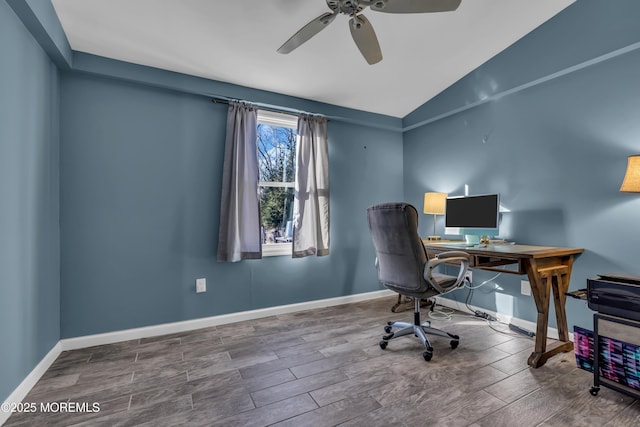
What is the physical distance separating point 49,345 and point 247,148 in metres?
2.12

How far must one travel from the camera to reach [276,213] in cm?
324

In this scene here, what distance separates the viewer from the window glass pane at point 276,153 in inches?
125

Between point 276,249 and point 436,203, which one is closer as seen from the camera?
point 276,249

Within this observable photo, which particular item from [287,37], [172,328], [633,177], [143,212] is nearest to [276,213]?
[143,212]

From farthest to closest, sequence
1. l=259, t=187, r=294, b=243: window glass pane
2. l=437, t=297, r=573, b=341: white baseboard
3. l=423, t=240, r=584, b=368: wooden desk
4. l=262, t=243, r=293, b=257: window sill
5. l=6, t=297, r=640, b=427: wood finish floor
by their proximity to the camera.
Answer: l=259, t=187, r=294, b=243: window glass pane < l=262, t=243, r=293, b=257: window sill < l=437, t=297, r=573, b=341: white baseboard < l=423, t=240, r=584, b=368: wooden desk < l=6, t=297, r=640, b=427: wood finish floor

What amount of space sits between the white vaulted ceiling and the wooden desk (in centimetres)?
183

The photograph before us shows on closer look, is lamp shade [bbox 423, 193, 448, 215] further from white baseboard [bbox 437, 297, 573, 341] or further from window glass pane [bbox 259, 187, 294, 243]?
window glass pane [bbox 259, 187, 294, 243]

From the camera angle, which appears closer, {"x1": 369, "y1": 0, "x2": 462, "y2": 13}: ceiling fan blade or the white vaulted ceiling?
{"x1": 369, "y1": 0, "x2": 462, "y2": 13}: ceiling fan blade

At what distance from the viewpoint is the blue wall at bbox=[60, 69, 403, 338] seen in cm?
231

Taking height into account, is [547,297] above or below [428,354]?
above

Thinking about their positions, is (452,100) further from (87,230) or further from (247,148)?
(87,230)

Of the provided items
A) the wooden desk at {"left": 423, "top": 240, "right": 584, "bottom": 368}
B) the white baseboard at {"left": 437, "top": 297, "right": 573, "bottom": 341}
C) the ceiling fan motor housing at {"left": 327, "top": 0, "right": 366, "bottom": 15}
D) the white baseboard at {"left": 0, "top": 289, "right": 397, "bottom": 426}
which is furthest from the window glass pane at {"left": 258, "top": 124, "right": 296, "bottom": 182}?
the white baseboard at {"left": 437, "top": 297, "right": 573, "bottom": 341}

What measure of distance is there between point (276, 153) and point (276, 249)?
1.06 m

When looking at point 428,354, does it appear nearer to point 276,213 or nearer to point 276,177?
point 276,213
